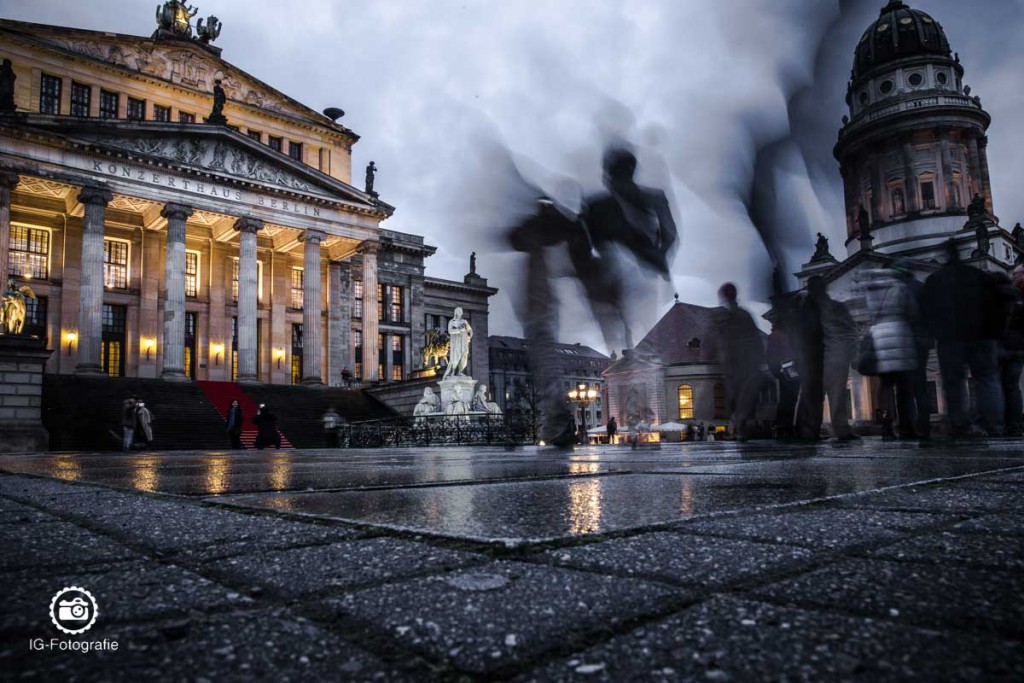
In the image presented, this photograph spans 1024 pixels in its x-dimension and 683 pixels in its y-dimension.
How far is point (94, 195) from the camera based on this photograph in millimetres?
28969

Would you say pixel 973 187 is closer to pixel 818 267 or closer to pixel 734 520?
pixel 818 267

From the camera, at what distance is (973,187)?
49.1m

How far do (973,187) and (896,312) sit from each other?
53.4 meters

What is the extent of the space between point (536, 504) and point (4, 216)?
33.6 metres

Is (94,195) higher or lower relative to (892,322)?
higher

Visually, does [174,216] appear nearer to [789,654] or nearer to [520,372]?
[789,654]

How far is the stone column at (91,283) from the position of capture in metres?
27.5

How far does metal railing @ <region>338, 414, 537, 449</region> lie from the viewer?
17359mm

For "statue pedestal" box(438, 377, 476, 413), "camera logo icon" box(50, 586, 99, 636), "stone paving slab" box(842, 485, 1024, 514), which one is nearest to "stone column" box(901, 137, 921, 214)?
"statue pedestal" box(438, 377, 476, 413)

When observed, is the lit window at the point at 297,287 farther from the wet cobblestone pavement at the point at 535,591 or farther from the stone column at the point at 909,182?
the stone column at the point at 909,182

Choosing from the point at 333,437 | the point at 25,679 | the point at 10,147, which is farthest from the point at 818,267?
the point at 25,679

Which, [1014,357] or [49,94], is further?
[49,94]

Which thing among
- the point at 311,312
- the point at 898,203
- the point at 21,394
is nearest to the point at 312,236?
the point at 311,312

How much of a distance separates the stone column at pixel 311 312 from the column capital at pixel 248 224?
8.69 ft
